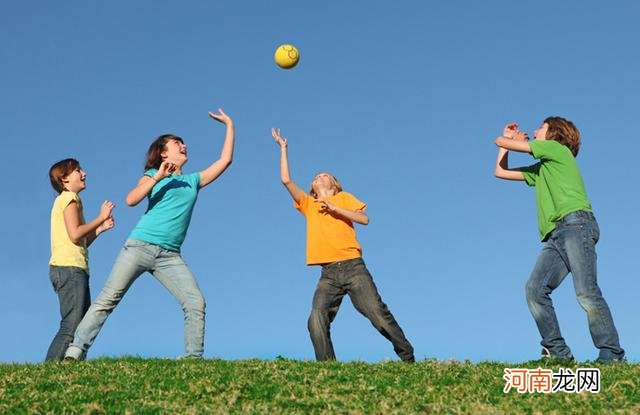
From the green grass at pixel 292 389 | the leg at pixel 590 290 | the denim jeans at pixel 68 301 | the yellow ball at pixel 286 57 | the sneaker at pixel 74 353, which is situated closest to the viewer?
the green grass at pixel 292 389

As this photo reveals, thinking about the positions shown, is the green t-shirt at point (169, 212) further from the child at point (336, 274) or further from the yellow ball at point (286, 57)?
the yellow ball at point (286, 57)

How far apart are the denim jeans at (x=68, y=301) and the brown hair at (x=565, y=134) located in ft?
24.7

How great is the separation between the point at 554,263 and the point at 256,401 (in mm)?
A: 5080

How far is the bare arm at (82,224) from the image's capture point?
12773 millimetres

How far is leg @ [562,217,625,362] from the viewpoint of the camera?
11.6m

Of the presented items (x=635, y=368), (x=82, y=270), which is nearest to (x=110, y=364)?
(x=82, y=270)

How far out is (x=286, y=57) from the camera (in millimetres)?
14781

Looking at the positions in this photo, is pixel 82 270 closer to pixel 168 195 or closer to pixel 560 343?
pixel 168 195

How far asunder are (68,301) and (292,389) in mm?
4741

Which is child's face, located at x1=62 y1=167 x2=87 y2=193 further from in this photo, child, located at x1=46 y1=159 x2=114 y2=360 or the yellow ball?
the yellow ball

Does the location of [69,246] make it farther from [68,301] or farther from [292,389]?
[292,389]

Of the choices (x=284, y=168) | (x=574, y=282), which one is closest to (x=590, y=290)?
(x=574, y=282)

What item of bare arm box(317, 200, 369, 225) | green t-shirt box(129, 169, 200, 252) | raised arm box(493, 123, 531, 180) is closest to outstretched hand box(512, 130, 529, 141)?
raised arm box(493, 123, 531, 180)

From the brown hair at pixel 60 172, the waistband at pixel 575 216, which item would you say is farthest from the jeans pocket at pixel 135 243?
the waistband at pixel 575 216
